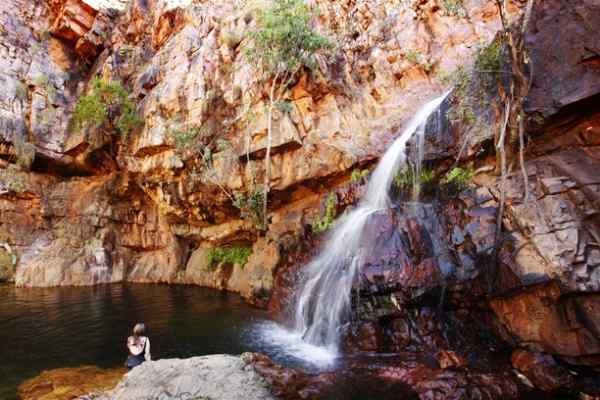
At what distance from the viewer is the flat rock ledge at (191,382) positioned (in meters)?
6.46

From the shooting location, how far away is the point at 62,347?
35.7 feet

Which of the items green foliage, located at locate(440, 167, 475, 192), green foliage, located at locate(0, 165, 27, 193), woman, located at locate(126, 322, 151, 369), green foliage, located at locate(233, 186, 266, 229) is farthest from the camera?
green foliage, located at locate(0, 165, 27, 193)

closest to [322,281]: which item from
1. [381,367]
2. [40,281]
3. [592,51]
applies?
[381,367]

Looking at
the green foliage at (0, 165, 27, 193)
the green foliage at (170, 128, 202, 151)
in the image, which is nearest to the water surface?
the green foliage at (0, 165, 27, 193)

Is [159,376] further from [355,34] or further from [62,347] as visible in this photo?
[355,34]

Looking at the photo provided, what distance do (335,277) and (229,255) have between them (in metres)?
11.2

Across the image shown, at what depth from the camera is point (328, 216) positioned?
49.8 feet

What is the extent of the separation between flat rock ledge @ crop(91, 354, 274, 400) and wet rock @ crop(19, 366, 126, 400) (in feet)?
3.04

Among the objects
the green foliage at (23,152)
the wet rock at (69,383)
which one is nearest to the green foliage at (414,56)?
the wet rock at (69,383)

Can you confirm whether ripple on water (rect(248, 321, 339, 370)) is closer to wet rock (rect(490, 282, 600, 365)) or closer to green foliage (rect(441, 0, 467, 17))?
wet rock (rect(490, 282, 600, 365))

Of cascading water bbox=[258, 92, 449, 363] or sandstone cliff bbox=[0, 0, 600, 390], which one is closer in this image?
sandstone cliff bbox=[0, 0, 600, 390]

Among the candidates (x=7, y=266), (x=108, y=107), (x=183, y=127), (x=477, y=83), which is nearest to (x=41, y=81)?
(x=108, y=107)

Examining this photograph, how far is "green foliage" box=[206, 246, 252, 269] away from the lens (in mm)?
20484

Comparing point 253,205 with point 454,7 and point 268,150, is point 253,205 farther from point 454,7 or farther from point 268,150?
point 454,7
